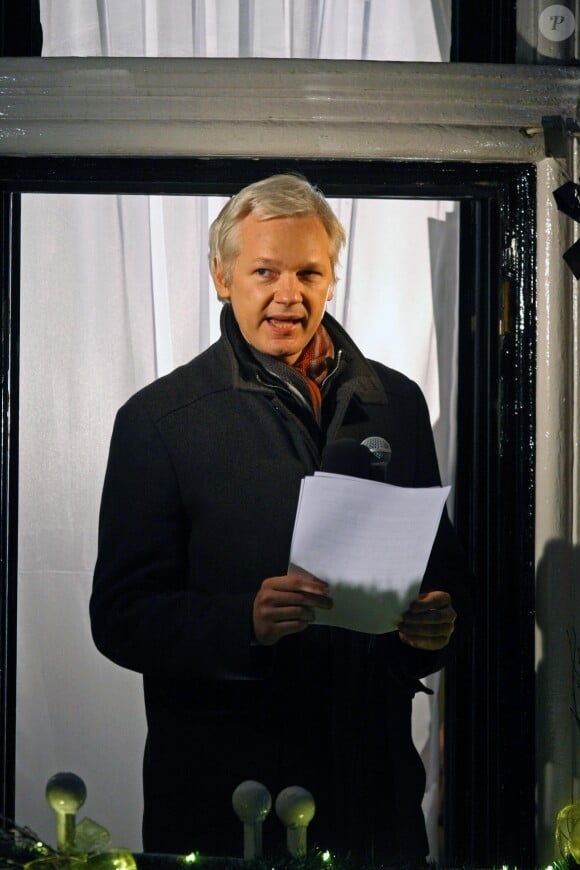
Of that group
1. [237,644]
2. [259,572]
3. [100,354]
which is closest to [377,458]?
[259,572]

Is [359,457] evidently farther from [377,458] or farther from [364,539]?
[364,539]

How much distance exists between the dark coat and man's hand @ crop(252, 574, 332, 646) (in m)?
0.02

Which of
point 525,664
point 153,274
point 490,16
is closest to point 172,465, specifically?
point 153,274

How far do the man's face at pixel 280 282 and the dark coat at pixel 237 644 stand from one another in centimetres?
5

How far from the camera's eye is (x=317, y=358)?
5.99 ft

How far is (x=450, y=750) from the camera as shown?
1842 millimetres

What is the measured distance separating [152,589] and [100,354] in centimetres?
39

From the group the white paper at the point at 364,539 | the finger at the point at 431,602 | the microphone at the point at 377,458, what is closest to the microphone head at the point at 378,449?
the microphone at the point at 377,458

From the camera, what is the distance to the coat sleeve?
1.76 meters

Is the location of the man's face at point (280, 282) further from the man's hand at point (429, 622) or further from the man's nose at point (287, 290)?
the man's hand at point (429, 622)

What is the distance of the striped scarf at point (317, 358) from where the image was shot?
71.6 inches

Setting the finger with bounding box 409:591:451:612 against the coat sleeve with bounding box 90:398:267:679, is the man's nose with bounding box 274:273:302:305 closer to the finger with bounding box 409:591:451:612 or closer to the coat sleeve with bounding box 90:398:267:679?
the coat sleeve with bounding box 90:398:267:679

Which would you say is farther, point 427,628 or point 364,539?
point 427,628

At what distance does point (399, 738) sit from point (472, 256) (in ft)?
2.57
